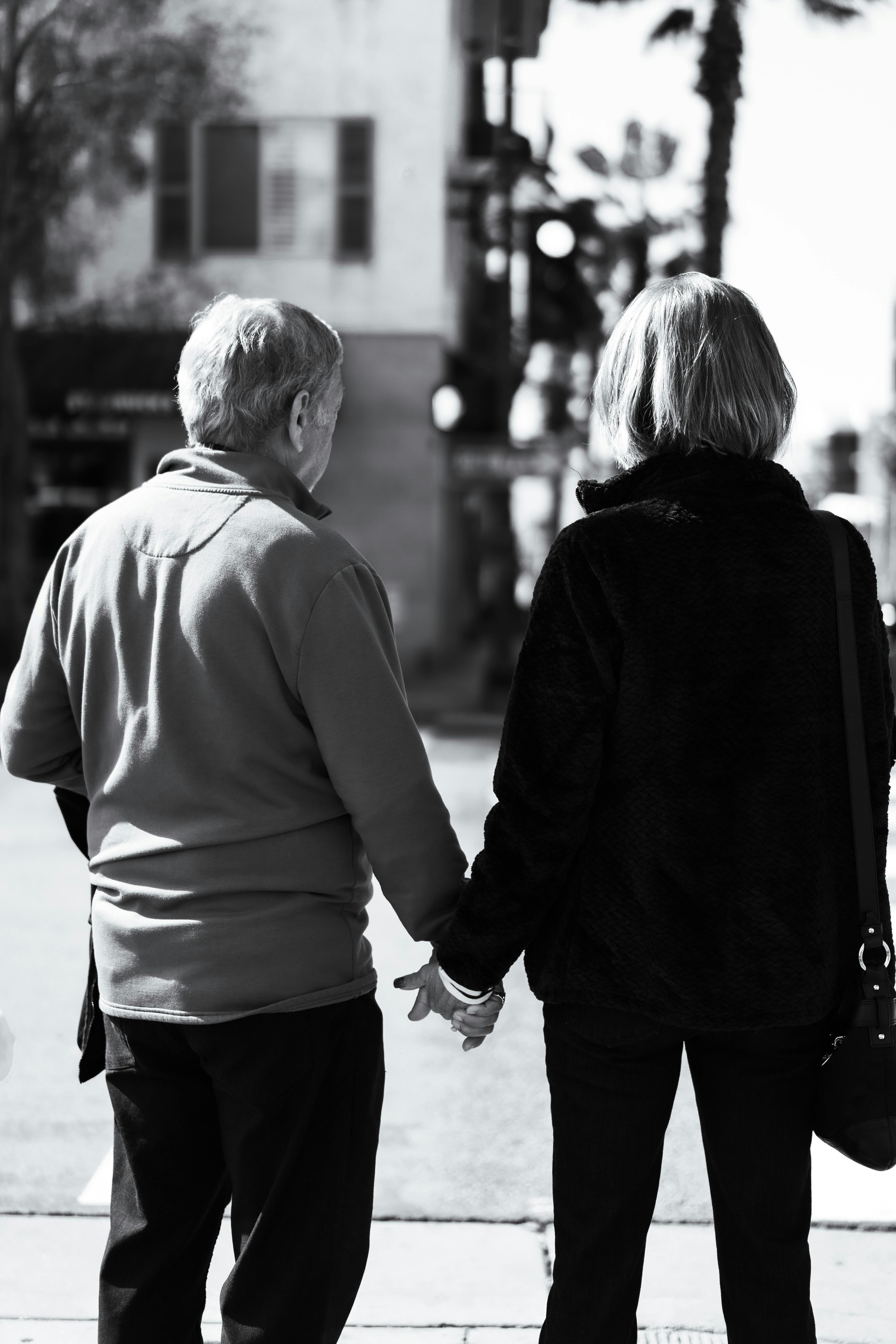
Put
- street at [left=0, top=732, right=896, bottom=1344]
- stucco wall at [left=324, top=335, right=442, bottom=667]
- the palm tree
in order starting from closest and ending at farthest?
street at [left=0, top=732, right=896, bottom=1344] → the palm tree → stucco wall at [left=324, top=335, right=442, bottom=667]

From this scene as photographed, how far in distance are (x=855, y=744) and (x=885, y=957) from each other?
32 centimetres

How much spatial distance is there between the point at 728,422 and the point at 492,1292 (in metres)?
2.05

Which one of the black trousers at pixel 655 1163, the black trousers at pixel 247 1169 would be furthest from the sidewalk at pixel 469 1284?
the black trousers at pixel 655 1163

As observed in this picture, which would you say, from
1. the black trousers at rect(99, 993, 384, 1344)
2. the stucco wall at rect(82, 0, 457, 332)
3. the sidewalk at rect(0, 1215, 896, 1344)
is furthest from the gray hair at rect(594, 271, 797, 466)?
the stucco wall at rect(82, 0, 457, 332)

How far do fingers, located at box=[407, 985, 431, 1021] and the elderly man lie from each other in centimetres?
3

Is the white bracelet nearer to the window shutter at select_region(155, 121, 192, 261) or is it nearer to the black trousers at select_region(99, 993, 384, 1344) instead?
the black trousers at select_region(99, 993, 384, 1344)

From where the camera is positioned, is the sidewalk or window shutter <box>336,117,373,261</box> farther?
window shutter <box>336,117,373,261</box>

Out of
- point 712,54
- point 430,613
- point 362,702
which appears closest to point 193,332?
point 362,702

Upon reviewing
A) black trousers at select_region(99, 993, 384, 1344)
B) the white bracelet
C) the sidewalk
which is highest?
the white bracelet

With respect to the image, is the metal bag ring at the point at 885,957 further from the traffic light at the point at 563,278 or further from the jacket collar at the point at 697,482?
the traffic light at the point at 563,278

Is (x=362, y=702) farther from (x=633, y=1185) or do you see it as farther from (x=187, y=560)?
(x=633, y=1185)

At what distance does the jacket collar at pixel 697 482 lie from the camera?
2.29 m

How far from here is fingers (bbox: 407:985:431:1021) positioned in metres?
2.51

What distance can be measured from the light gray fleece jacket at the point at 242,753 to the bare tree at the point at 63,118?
57.0ft
